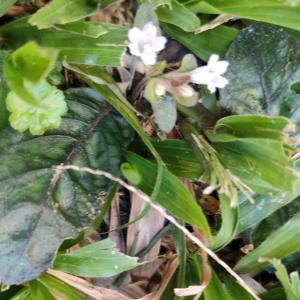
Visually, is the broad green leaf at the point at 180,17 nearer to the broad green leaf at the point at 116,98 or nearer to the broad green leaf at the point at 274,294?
the broad green leaf at the point at 116,98

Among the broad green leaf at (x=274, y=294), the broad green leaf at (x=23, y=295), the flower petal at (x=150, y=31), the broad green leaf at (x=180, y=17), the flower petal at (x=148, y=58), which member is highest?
the flower petal at (x=150, y=31)

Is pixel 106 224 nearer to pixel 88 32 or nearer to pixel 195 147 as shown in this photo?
pixel 195 147

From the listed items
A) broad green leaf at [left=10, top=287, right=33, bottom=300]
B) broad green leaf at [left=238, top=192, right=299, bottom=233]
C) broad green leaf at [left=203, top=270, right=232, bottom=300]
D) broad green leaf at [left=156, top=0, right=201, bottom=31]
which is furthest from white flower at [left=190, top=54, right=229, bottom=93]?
broad green leaf at [left=10, top=287, right=33, bottom=300]

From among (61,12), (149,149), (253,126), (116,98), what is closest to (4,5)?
(61,12)

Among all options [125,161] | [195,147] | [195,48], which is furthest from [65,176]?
[195,48]

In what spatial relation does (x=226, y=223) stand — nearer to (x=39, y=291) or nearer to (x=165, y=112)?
(x=165, y=112)

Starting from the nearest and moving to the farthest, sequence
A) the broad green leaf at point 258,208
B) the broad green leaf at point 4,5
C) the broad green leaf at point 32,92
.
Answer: the broad green leaf at point 32,92, the broad green leaf at point 4,5, the broad green leaf at point 258,208

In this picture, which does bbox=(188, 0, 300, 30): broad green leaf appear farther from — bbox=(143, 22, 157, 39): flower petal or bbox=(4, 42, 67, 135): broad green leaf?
bbox=(4, 42, 67, 135): broad green leaf

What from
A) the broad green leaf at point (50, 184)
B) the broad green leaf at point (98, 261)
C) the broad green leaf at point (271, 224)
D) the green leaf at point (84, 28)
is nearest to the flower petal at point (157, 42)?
the green leaf at point (84, 28)
